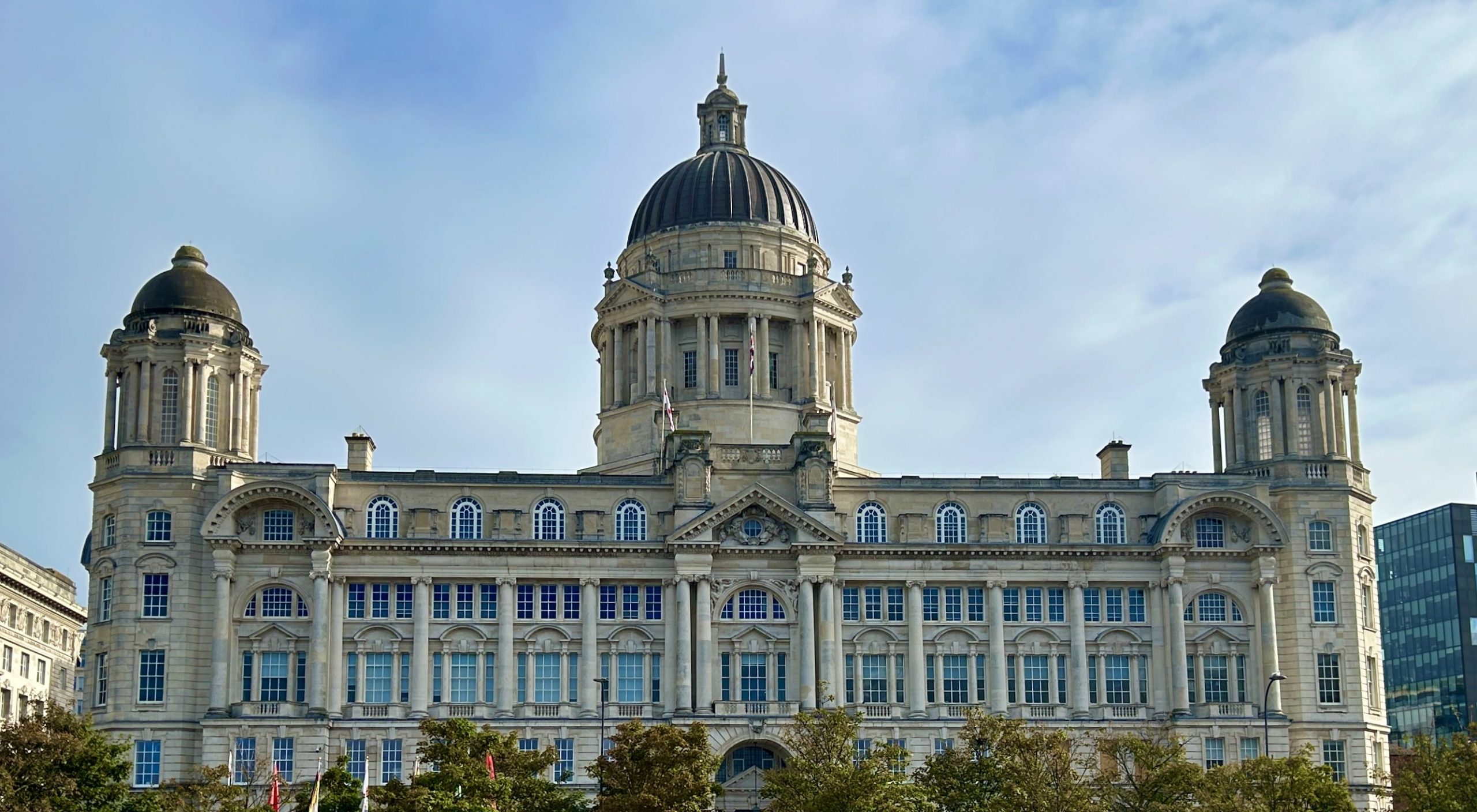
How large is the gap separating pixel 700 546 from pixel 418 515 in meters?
14.3

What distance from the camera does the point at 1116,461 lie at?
11644 cm

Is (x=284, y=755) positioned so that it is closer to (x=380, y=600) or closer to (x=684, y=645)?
(x=380, y=600)

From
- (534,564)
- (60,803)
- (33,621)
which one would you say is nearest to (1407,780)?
(534,564)

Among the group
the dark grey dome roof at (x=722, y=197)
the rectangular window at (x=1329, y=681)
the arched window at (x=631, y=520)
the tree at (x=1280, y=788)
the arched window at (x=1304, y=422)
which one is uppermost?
the dark grey dome roof at (x=722, y=197)

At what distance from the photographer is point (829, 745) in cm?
8612

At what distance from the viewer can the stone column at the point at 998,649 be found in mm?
108062

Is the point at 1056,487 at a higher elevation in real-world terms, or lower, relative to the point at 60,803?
higher

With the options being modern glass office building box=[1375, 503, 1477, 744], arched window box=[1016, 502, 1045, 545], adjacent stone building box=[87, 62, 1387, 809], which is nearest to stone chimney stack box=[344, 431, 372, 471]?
adjacent stone building box=[87, 62, 1387, 809]

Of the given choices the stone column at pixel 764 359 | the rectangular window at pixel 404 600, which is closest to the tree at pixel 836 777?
the rectangular window at pixel 404 600

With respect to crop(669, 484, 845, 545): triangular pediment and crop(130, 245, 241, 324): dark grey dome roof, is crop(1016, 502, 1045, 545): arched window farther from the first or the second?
crop(130, 245, 241, 324): dark grey dome roof

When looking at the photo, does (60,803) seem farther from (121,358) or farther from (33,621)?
(33,621)

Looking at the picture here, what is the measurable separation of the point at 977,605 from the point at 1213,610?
40.1ft

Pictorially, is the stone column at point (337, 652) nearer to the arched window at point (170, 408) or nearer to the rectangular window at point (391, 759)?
the rectangular window at point (391, 759)

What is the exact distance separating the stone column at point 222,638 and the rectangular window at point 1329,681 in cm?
5429
